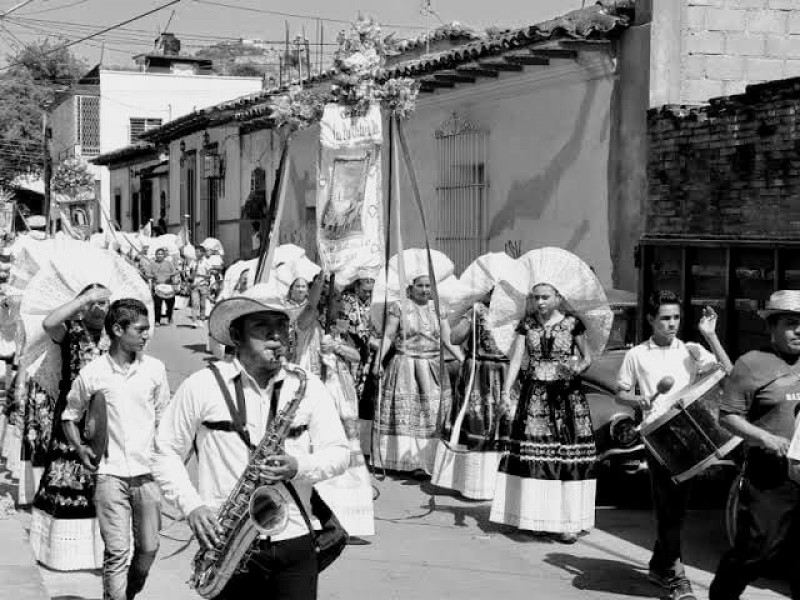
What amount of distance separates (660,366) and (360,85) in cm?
416

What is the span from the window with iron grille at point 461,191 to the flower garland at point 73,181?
897 inches

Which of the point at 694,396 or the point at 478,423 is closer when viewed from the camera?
the point at 694,396

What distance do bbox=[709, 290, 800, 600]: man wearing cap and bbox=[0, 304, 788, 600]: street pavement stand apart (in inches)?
58.5

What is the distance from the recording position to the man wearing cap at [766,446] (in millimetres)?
6141

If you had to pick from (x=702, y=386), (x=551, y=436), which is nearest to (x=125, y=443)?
(x=702, y=386)

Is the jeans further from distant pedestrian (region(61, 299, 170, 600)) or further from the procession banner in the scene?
the procession banner

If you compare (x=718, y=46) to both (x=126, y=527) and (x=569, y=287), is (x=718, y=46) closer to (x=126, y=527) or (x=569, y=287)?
(x=569, y=287)

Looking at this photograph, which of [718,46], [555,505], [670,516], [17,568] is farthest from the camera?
[718,46]

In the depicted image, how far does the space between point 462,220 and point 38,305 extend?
41.2 feet

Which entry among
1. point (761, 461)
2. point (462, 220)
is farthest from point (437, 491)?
point (462, 220)

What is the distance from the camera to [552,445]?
9164mm

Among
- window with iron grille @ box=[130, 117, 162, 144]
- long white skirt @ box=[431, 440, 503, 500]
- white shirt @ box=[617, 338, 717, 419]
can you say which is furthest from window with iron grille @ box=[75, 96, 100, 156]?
white shirt @ box=[617, 338, 717, 419]

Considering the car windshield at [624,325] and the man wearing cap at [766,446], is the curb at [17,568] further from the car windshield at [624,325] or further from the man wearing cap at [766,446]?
the car windshield at [624,325]

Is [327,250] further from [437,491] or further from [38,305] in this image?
[38,305]
